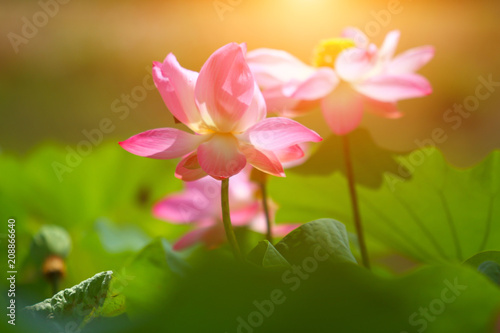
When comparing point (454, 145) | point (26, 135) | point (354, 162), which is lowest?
point (454, 145)

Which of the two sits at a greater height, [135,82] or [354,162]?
[354,162]

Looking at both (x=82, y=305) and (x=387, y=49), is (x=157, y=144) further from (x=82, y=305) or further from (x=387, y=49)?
(x=387, y=49)

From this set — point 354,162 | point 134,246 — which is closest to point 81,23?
point 134,246

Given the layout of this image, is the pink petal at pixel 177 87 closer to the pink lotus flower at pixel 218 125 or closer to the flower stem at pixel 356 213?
the pink lotus flower at pixel 218 125

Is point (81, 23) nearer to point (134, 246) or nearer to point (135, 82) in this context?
point (135, 82)

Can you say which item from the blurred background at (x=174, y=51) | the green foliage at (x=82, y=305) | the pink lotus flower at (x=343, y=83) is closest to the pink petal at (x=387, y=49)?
the pink lotus flower at (x=343, y=83)

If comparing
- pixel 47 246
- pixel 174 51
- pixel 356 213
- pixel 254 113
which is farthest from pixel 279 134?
pixel 174 51
